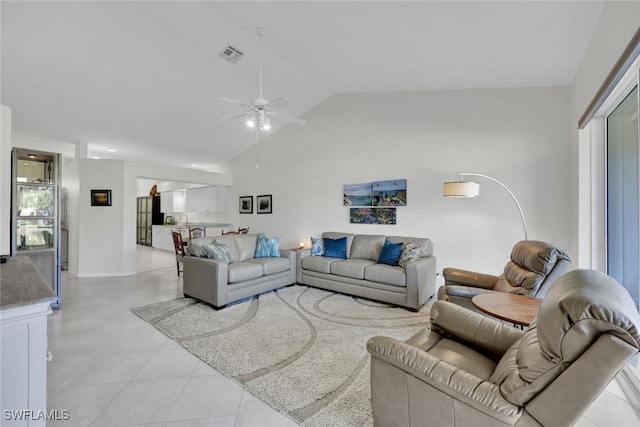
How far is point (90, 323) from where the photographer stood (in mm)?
3094

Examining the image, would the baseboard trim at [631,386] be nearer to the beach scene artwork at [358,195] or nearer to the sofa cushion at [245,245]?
the beach scene artwork at [358,195]

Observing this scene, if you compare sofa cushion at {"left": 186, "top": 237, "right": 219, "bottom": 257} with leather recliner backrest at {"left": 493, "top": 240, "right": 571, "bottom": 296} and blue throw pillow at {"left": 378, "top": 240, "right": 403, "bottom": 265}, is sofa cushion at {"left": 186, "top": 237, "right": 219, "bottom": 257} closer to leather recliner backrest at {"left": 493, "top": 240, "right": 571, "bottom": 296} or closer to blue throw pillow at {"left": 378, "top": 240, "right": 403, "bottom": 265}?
blue throw pillow at {"left": 378, "top": 240, "right": 403, "bottom": 265}

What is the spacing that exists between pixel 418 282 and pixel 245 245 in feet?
8.90

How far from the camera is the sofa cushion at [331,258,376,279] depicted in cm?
401

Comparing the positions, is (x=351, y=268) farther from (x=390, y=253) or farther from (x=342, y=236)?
(x=342, y=236)

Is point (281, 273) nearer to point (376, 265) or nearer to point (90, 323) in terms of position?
point (376, 265)

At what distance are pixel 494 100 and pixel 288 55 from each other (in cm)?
305

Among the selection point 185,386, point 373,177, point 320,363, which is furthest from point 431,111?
point 185,386

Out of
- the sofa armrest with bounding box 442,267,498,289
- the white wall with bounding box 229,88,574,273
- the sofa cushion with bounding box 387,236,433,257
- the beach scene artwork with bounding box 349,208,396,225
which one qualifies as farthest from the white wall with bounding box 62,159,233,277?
the sofa armrest with bounding box 442,267,498,289

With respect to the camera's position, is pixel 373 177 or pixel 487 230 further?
pixel 373 177

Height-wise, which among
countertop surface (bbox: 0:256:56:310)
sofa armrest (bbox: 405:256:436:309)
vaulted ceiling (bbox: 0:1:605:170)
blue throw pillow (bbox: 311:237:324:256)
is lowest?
sofa armrest (bbox: 405:256:436:309)

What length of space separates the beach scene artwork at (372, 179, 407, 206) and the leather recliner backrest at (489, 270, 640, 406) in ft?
11.8

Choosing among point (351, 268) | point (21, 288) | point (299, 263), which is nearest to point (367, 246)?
point (351, 268)

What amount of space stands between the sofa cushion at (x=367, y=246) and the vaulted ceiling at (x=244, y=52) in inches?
97.9
